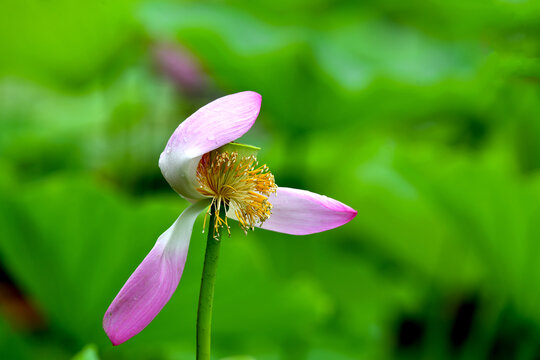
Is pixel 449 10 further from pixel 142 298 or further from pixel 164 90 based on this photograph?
pixel 142 298

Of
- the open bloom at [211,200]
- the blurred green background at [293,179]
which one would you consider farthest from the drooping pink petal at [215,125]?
the blurred green background at [293,179]

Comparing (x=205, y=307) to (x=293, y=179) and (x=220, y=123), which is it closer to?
(x=220, y=123)

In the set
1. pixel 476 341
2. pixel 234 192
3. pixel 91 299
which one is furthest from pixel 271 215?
pixel 476 341

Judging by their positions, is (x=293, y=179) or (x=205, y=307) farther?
(x=293, y=179)

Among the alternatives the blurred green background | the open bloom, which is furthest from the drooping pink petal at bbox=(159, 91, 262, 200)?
the blurred green background

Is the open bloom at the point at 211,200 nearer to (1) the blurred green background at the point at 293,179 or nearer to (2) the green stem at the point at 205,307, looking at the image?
(2) the green stem at the point at 205,307

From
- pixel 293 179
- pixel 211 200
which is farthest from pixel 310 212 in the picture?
pixel 293 179
